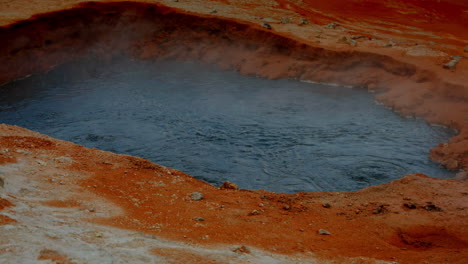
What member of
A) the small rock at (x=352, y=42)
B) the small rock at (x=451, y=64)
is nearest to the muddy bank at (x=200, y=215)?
the small rock at (x=451, y=64)

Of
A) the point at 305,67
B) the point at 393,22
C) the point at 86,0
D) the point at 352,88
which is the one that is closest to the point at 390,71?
the point at 352,88

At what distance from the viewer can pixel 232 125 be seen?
11539mm

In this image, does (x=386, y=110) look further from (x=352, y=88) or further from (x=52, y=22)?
(x=52, y=22)

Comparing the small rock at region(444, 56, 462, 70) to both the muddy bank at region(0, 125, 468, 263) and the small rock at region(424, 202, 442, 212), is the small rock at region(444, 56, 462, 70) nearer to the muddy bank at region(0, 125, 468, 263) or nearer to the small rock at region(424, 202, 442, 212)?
the muddy bank at region(0, 125, 468, 263)

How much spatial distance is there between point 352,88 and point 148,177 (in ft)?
30.2

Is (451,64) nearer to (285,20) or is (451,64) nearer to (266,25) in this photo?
(266,25)

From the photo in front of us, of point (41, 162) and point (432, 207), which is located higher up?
point (41, 162)

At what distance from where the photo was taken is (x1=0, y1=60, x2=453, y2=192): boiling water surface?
9.38 m

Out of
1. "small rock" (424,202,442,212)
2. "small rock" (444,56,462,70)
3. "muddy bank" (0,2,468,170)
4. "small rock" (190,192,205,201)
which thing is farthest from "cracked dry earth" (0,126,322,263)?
"small rock" (444,56,462,70)

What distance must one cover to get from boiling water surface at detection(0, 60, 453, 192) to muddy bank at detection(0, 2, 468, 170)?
49 cm

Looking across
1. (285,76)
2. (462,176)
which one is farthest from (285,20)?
(462,176)

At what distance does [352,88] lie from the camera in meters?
14.4

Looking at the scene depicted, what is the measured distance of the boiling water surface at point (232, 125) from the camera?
9.38 metres

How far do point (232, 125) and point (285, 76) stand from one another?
14.6 ft
